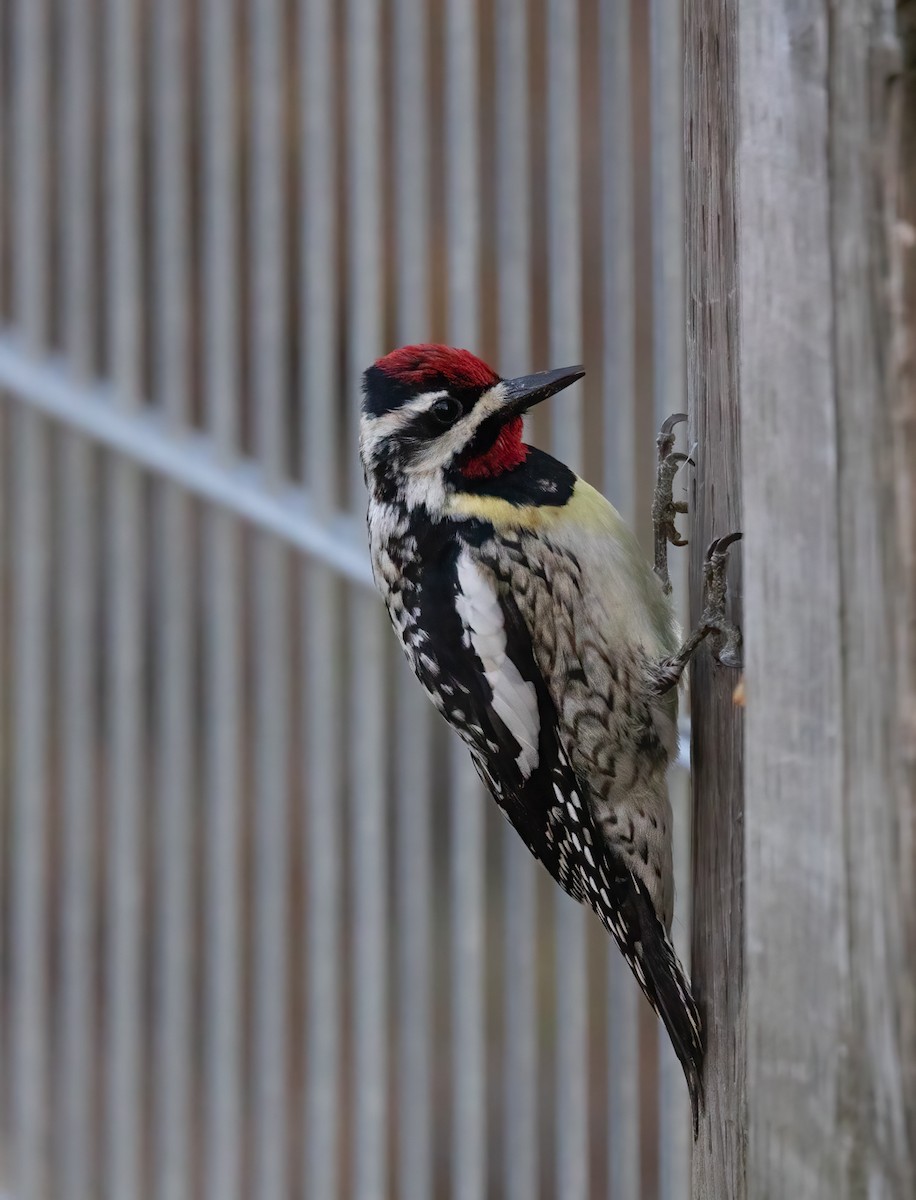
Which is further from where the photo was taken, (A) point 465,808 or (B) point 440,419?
(A) point 465,808

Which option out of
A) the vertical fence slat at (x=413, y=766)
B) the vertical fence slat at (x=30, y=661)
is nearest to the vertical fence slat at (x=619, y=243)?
the vertical fence slat at (x=413, y=766)

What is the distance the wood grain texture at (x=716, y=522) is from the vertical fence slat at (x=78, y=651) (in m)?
1.89

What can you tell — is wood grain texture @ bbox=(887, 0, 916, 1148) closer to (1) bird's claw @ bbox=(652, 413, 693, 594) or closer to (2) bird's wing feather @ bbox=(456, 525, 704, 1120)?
(2) bird's wing feather @ bbox=(456, 525, 704, 1120)

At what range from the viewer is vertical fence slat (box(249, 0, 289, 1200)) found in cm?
305

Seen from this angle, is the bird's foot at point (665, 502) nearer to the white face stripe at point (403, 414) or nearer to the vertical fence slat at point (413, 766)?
the white face stripe at point (403, 414)

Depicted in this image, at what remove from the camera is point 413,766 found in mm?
2980

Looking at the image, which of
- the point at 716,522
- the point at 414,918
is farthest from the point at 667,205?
the point at 414,918

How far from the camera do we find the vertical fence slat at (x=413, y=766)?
9.50 ft

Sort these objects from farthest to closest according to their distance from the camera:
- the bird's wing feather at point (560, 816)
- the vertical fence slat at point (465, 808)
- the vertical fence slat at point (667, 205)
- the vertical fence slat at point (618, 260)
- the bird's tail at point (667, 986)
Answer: the vertical fence slat at point (465, 808)
the vertical fence slat at point (618, 260)
the vertical fence slat at point (667, 205)
the bird's wing feather at point (560, 816)
the bird's tail at point (667, 986)

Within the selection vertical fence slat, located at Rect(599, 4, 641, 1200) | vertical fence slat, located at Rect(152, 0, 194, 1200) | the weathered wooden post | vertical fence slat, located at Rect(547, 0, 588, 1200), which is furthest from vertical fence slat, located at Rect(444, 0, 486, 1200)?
the weathered wooden post

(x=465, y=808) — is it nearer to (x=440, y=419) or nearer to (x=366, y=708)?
(x=366, y=708)

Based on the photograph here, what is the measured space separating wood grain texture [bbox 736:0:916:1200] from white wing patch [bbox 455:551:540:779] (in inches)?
29.3

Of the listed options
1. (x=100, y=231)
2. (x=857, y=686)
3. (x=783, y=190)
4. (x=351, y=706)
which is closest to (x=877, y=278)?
(x=783, y=190)

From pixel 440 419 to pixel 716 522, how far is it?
0.55 meters
